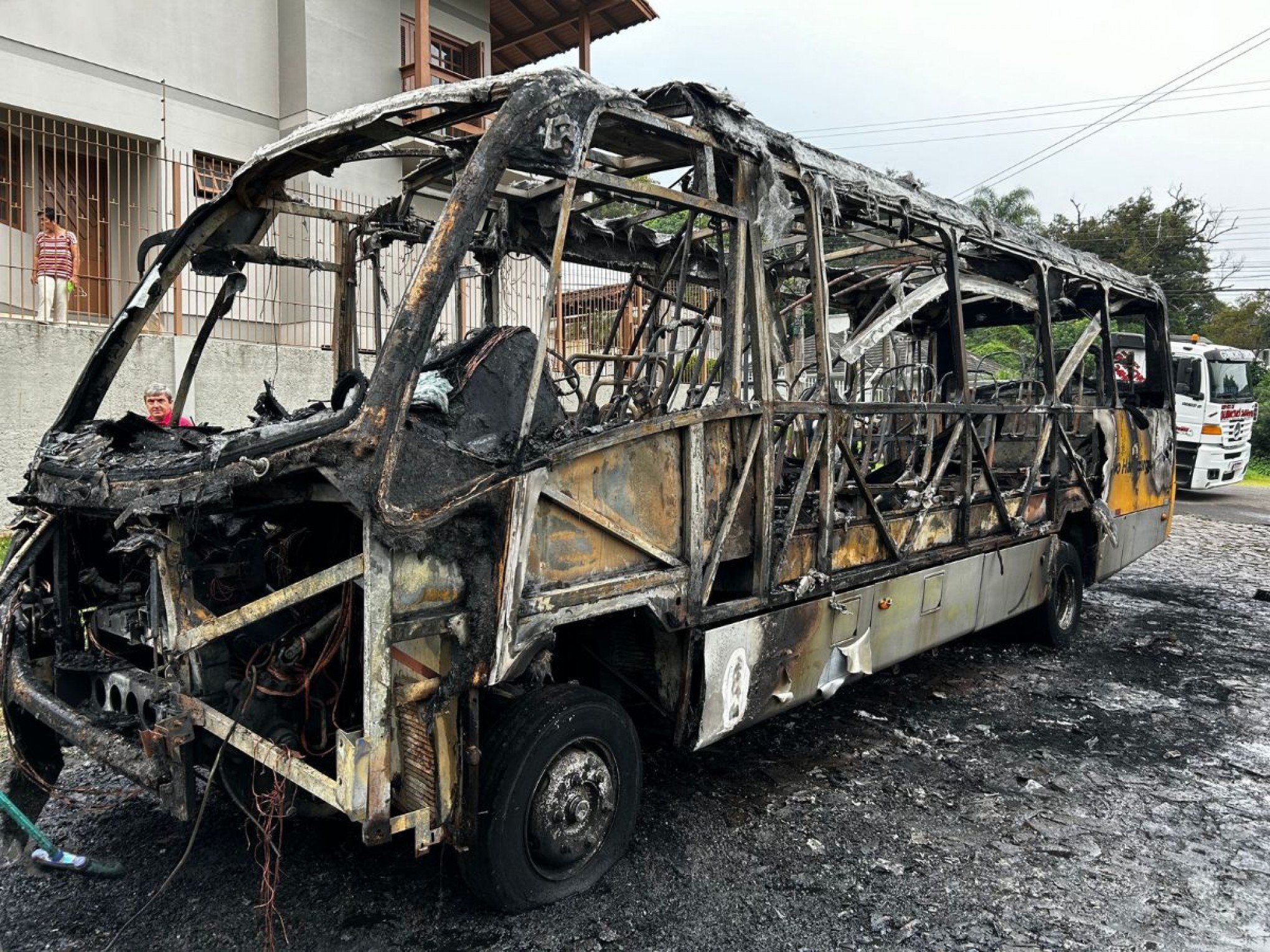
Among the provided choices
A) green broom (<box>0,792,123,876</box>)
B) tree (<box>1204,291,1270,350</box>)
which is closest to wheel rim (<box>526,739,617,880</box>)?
green broom (<box>0,792,123,876</box>)

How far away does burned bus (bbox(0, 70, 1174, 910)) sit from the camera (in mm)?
2600

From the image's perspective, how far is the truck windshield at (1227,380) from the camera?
16.7m

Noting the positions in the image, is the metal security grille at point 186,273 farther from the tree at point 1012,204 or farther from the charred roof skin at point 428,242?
the tree at point 1012,204

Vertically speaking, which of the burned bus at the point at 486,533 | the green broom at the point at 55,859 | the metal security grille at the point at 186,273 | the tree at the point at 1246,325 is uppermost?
the tree at the point at 1246,325

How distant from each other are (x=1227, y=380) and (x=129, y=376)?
18.3 m

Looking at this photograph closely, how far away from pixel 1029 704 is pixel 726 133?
3.97 metres

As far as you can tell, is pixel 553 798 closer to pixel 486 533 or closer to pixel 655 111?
pixel 486 533

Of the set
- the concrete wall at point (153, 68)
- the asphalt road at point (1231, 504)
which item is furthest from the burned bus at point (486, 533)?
the asphalt road at point (1231, 504)

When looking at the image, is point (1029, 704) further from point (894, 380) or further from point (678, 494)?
point (678, 494)

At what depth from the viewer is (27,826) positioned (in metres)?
3.08

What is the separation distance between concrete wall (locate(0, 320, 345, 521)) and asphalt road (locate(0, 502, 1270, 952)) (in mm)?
4655

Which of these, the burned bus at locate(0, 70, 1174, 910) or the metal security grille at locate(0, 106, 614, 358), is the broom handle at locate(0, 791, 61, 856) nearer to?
Result: the burned bus at locate(0, 70, 1174, 910)

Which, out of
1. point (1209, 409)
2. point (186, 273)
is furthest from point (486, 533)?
point (1209, 409)

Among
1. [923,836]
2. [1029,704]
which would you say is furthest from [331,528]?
[1029,704]
